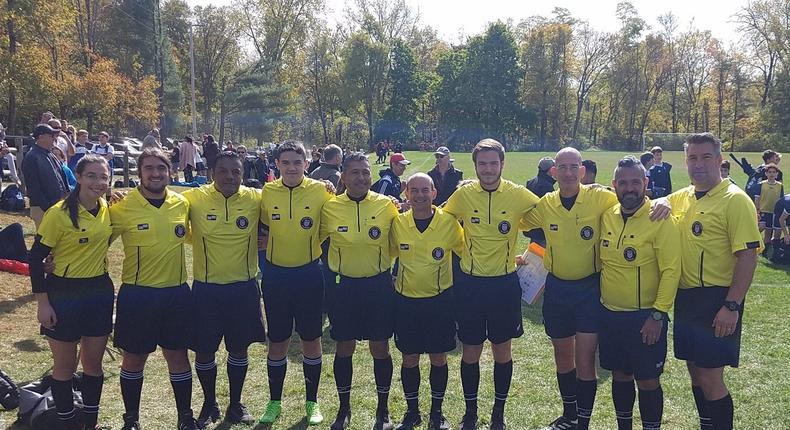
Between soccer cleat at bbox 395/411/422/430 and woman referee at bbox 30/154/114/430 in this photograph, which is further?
soccer cleat at bbox 395/411/422/430

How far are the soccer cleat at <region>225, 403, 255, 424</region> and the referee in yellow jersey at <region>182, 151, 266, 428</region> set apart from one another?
440 mm

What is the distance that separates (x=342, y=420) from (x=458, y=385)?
141cm

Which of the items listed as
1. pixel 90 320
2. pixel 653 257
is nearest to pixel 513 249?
pixel 653 257

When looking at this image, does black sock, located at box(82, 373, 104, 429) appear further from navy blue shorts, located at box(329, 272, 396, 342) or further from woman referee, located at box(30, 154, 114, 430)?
navy blue shorts, located at box(329, 272, 396, 342)

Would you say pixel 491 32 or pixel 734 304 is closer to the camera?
Answer: pixel 734 304

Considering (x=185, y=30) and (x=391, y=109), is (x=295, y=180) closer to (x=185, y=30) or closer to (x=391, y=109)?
(x=185, y=30)

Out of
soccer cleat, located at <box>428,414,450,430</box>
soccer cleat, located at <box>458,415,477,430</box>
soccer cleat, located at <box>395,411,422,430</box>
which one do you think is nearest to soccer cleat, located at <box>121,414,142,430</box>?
soccer cleat, located at <box>395,411,422,430</box>

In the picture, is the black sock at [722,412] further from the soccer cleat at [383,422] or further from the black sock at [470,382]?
the soccer cleat at [383,422]

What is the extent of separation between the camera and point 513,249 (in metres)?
4.73

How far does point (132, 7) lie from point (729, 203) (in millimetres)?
49112

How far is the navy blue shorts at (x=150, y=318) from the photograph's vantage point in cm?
441

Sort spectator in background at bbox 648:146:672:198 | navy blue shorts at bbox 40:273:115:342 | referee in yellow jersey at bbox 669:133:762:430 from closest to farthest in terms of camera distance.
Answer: referee in yellow jersey at bbox 669:133:762:430, navy blue shorts at bbox 40:273:115:342, spectator in background at bbox 648:146:672:198

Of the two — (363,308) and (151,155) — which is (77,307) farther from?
(363,308)

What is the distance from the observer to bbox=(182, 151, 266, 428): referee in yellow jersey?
4648mm
